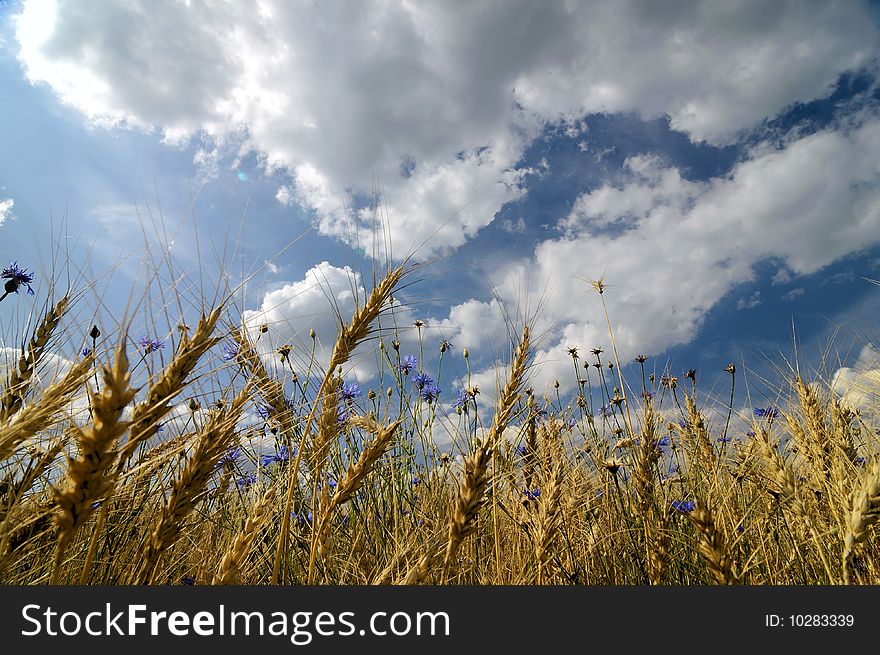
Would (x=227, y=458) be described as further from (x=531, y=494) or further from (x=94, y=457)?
(x=531, y=494)

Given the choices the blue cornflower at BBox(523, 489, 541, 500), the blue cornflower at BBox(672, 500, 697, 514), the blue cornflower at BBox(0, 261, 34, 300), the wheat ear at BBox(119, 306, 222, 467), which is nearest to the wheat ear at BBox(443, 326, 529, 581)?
the wheat ear at BBox(119, 306, 222, 467)

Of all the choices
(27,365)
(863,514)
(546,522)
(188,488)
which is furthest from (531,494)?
(27,365)

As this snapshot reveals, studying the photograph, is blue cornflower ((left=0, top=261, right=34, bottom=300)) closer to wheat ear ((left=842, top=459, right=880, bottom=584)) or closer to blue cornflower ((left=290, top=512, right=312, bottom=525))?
blue cornflower ((left=290, top=512, right=312, bottom=525))

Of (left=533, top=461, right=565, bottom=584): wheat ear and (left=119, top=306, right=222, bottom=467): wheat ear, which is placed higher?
(left=119, top=306, right=222, bottom=467): wheat ear

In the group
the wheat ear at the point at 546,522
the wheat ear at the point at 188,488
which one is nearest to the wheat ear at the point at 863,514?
the wheat ear at the point at 546,522

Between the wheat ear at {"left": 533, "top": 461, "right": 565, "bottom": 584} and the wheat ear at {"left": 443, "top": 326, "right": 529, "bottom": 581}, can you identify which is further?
the wheat ear at {"left": 533, "top": 461, "right": 565, "bottom": 584}

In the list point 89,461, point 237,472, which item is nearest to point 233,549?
point 89,461

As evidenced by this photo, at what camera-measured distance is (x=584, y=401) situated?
4.80m

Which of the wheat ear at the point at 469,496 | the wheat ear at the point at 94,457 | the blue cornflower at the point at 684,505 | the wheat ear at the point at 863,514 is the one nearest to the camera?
the wheat ear at the point at 94,457

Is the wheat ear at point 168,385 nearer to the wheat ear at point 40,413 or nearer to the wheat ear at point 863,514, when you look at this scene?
the wheat ear at point 40,413

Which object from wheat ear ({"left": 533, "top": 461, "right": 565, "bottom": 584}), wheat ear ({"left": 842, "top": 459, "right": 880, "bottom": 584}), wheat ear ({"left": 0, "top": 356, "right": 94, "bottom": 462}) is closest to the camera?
wheat ear ({"left": 0, "top": 356, "right": 94, "bottom": 462})

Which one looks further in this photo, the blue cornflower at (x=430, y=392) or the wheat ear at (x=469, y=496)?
the blue cornflower at (x=430, y=392)

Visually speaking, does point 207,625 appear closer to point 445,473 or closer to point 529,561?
point 529,561

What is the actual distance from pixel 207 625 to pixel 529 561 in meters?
1.48
